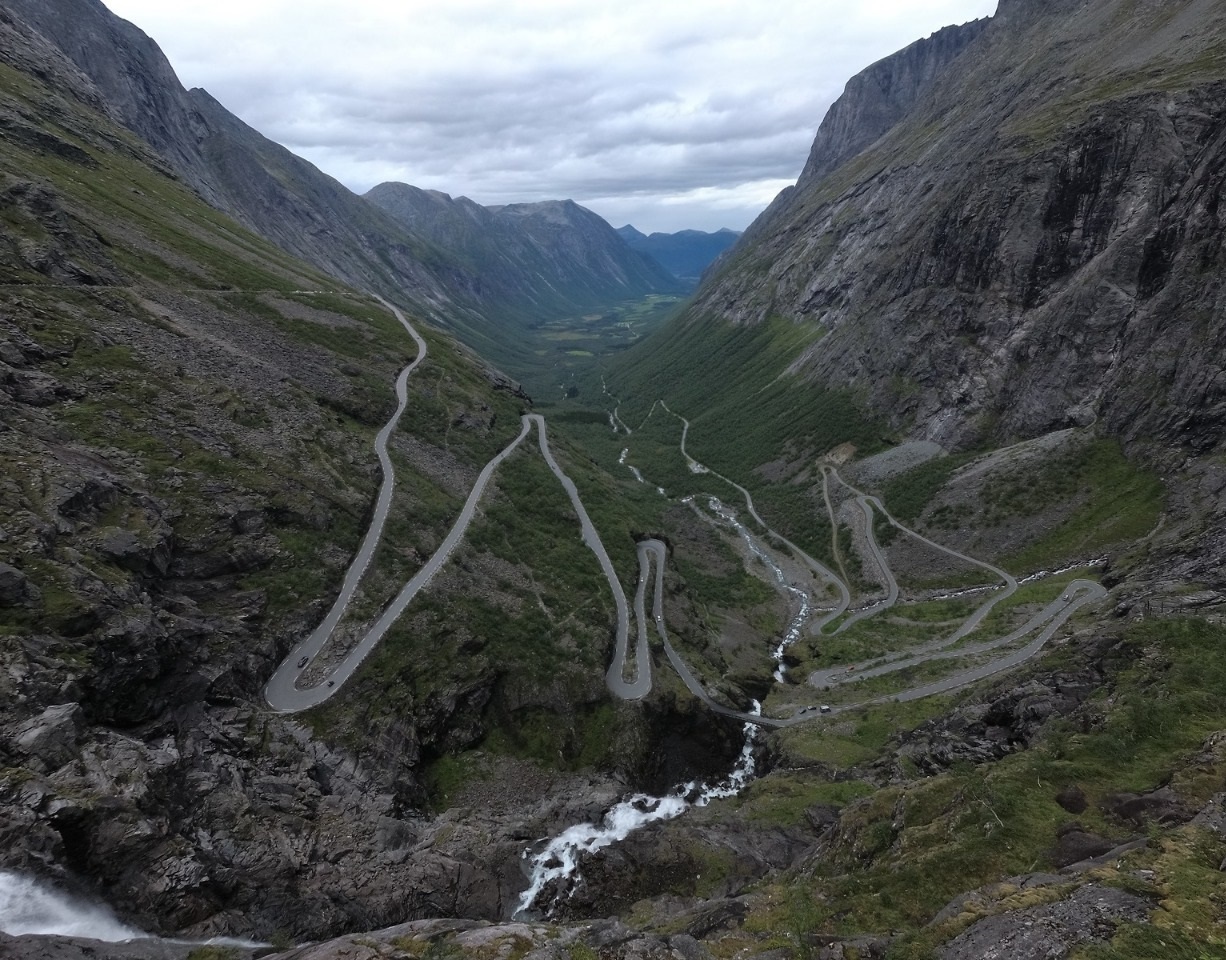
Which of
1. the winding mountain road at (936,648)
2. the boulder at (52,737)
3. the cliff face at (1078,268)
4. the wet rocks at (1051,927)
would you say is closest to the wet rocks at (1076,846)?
the wet rocks at (1051,927)

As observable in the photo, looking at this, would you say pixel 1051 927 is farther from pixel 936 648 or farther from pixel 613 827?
pixel 936 648

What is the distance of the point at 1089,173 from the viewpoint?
115 metres

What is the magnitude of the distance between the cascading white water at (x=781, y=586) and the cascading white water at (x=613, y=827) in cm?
2193

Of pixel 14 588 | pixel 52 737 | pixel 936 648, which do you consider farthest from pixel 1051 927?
pixel 936 648

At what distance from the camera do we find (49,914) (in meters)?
25.0

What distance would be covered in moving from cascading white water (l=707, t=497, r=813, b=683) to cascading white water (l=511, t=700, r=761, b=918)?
2193 cm

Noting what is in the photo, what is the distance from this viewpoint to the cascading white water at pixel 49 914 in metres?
23.8

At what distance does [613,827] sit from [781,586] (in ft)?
206

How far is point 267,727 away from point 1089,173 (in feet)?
481

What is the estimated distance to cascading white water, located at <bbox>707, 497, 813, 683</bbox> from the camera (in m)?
84.3

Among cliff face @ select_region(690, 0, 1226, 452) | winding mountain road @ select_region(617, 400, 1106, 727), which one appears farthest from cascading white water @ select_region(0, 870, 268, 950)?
cliff face @ select_region(690, 0, 1226, 452)

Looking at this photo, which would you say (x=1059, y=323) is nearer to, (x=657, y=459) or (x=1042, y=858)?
(x=657, y=459)

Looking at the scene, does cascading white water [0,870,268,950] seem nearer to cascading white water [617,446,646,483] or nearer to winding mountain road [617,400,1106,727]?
winding mountain road [617,400,1106,727]

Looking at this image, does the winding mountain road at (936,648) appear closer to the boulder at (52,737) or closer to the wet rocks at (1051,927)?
the wet rocks at (1051,927)
